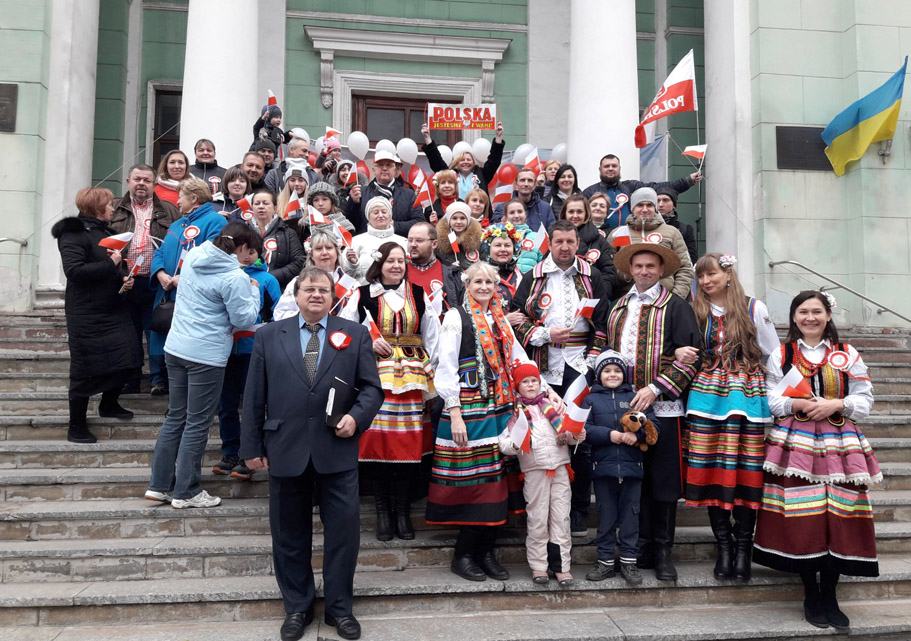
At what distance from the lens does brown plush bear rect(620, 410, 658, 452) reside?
4.58 metres

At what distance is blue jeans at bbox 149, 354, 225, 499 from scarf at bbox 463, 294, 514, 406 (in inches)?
70.4

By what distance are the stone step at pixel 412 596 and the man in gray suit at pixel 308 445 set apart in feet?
1.15

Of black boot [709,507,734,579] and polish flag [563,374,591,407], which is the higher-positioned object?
polish flag [563,374,591,407]

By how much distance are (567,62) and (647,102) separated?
1.63m

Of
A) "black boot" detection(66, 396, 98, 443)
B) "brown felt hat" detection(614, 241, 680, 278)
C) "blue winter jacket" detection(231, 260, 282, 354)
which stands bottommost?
"black boot" detection(66, 396, 98, 443)

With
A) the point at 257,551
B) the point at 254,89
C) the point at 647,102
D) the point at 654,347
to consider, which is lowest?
the point at 257,551

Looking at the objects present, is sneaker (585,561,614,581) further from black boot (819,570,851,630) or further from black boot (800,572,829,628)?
black boot (819,570,851,630)

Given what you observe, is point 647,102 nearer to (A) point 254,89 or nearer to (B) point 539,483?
(A) point 254,89

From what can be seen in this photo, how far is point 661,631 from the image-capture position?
4262mm

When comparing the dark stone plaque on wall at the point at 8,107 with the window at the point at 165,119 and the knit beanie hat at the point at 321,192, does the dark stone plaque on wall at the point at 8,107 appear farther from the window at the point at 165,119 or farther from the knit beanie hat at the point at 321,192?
the knit beanie hat at the point at 321,192

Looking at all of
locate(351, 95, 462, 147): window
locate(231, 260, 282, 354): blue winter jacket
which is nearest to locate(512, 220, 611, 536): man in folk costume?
locate(231, 260, 282, 354): blue winter jacket

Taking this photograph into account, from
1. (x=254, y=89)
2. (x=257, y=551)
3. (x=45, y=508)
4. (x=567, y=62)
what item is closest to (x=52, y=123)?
(x=254, y=89)

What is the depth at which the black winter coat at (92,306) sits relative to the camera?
232 inches

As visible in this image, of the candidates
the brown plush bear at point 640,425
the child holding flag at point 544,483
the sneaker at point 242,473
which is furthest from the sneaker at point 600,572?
the sneaker at point 242,473
